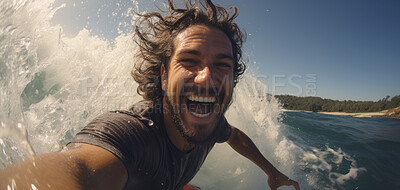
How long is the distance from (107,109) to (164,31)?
277 centimetres

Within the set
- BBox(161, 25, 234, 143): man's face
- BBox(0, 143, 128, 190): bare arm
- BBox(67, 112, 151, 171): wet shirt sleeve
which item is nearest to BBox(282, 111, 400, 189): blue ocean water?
BBox(161, 25, 234, 143): man's face

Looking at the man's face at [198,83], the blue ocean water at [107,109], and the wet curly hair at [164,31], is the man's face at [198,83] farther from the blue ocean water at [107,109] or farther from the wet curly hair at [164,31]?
the blue ocean water at [107,109]

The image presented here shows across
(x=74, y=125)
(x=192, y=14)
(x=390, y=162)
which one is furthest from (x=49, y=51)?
(x=390, y=162)

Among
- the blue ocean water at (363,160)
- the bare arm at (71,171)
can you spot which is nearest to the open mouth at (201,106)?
the bare arm at (71,171)

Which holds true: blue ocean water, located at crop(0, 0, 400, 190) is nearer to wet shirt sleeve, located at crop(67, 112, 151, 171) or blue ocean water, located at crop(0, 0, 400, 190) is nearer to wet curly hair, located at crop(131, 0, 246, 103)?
wet curly hair, located at crop(131, 0, 246, 103)

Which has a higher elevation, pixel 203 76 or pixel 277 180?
pixel 203 76

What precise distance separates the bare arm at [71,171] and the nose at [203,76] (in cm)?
86

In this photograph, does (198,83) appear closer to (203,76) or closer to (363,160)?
(203,76)

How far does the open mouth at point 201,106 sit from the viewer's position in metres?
1.65

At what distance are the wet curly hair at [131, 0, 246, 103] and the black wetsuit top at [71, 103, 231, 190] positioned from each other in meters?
0.57

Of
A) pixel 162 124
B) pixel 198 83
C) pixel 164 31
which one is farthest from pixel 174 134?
pixel 164 31

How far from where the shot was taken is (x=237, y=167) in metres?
4.86

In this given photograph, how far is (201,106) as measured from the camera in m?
1.71

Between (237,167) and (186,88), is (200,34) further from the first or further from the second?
(237,167)
